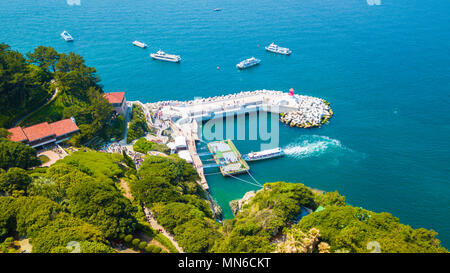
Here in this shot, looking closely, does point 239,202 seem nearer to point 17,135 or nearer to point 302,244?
point 302,244

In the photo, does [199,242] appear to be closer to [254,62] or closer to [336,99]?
[336,99]

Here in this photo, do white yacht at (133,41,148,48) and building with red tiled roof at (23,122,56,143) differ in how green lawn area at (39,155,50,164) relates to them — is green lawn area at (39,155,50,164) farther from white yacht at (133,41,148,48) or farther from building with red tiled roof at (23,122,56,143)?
white yacht at (133,41,148,48)

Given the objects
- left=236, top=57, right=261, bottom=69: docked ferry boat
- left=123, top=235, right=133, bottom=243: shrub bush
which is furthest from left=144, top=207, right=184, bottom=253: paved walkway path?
left=236, top=57, right=261, bottom=69: docked ferry boat

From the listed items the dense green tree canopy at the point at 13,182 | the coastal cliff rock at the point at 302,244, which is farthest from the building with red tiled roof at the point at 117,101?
the coastal cliff rock at the point at 302,244

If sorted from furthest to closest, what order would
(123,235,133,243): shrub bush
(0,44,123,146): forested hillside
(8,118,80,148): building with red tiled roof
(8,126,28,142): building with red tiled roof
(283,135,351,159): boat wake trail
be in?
(283,135,351,159): boat wake trail, (0,44,123,146): forested hillside, (8,118,80,148): building with red tiled roof, (8,126,28,142): building with red tiled roof, (123,235,133,243): shrub bush

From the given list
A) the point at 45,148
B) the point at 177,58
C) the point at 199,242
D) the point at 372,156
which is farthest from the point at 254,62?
the point at 199,242

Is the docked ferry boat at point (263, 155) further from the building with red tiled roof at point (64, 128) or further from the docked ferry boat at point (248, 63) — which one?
the docked ferry boat at point (248, 63)
